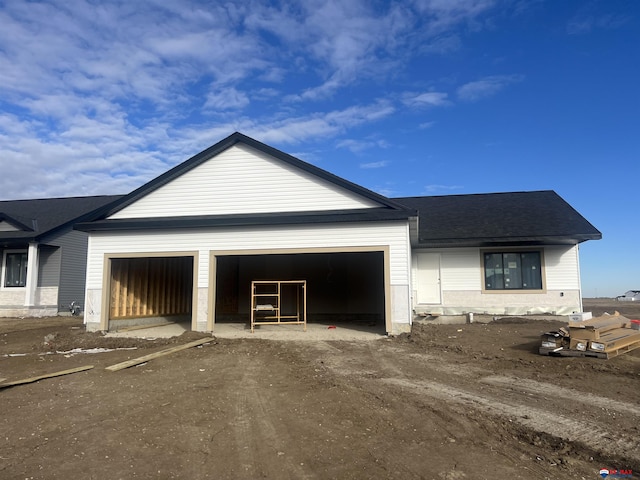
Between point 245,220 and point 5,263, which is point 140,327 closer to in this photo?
point 245,220

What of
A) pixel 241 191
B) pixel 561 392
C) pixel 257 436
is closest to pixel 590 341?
pixel 561 392

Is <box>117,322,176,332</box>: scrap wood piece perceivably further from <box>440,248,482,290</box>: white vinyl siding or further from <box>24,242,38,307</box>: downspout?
<box>440,248,482,290</box>: white vinyl siding

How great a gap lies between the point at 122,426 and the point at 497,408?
5028 millimetres

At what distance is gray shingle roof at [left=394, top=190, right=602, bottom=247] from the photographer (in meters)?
16.7

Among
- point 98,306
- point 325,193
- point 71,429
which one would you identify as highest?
point 325,193

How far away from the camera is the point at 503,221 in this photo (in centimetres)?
1858

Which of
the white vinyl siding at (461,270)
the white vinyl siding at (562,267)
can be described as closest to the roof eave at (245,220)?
the white vinyl siding at (461,270)

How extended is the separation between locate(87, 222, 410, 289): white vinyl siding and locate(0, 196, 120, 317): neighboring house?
661 centimetres

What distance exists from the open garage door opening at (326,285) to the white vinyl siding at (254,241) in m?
5.31

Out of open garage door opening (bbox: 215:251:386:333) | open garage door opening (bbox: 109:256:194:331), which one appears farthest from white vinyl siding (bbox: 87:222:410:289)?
open garage door opening (bbox: 215:251:386:333)

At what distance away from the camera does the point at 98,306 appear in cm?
1458

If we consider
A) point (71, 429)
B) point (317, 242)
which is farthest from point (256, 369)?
point (317, 242)

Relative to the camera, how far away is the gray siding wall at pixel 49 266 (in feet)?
71.9

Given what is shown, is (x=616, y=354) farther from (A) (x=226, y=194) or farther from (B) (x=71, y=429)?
(A) (x=226, y=194)
